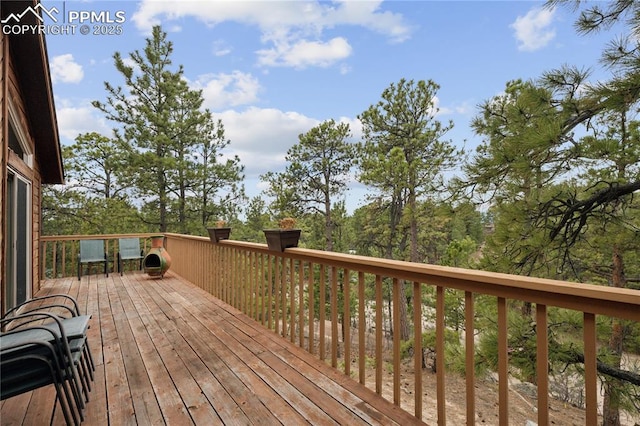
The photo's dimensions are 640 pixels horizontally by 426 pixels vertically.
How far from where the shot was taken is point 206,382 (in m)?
2.12

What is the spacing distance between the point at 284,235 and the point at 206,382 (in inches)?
48.9

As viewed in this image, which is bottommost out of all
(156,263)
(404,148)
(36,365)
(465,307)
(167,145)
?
(156,263)

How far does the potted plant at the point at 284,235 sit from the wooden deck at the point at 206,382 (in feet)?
2.88

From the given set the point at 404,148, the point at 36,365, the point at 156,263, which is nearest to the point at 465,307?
the point at 36,365

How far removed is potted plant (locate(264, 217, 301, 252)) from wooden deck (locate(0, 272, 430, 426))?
877 millimetres

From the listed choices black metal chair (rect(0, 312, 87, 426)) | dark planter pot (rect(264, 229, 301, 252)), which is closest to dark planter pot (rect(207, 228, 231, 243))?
dark planter pot (rect(264, 229, 301, 252))

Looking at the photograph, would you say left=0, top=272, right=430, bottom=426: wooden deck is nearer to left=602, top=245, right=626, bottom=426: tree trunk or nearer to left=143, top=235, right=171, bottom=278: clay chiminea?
left=143, top=235, right=171, bottom=278: clay chiminea

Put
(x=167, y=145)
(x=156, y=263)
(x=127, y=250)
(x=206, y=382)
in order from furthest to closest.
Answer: (x=167, y=145) → (x=127, y=250) → (x=156, y=263) → (x=206, y=382)

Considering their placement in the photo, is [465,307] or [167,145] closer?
[465,307]

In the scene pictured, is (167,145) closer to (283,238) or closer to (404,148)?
(404,148)

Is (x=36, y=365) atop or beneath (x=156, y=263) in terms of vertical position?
atop

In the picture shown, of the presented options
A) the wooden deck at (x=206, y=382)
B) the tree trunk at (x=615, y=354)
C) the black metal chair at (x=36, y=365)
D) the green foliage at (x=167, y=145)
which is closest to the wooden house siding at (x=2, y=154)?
the wooden deck at (x=206, y=382)

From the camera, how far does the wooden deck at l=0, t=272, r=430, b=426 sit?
1.76 m

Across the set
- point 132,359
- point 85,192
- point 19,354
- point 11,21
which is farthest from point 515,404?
point 85,192
